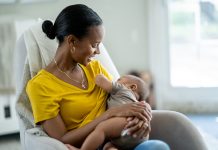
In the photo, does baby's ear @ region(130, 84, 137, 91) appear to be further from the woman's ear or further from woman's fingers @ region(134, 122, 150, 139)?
the woman's ear

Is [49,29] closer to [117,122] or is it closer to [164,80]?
[117,122]

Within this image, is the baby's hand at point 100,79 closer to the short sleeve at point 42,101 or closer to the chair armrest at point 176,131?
the short sleeve at point 42,101

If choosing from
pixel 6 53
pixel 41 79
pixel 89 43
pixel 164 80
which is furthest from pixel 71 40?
pixel 164 80

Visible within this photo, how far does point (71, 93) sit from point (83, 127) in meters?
0.15

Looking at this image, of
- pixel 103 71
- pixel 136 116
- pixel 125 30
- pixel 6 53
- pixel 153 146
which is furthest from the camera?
pixel 125 30

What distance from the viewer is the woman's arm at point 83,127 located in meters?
1.40

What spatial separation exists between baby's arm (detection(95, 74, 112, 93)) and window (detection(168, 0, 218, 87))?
2086 mm

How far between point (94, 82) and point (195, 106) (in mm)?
2098

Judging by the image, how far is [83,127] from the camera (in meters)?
1.44

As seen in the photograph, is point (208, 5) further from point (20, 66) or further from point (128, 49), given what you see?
point (20, 66)

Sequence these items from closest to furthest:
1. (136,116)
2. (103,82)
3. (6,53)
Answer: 1. (136,116)
2. (103,82)
3. (6,53)

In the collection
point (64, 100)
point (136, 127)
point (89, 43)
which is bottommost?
point (136, 127)

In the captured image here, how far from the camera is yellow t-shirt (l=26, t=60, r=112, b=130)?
1404mm

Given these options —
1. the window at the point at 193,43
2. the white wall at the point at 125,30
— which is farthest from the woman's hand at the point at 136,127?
the window at the point at 193,43
